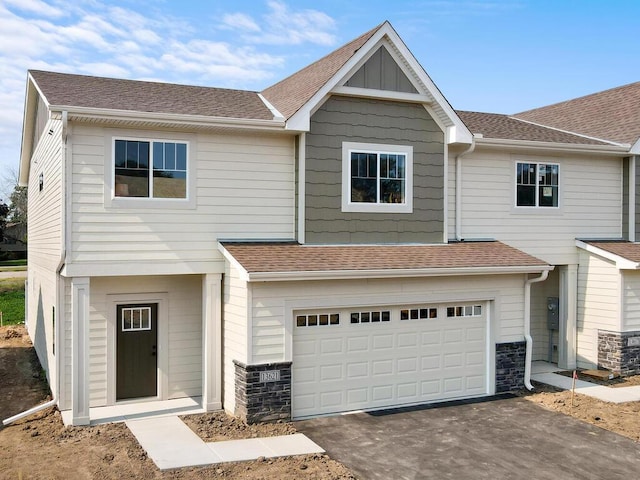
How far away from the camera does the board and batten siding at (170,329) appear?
11.9 m

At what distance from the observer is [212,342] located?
11875 millimetres

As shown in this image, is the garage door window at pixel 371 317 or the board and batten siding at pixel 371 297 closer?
the board and batten siding at pixel 371 297

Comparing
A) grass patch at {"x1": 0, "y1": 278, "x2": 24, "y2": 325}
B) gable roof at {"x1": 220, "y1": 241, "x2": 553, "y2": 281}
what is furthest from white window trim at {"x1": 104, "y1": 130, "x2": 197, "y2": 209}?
grass patch at {"x1": 0, "y1": 278, "x2": 24, "y2": 325}

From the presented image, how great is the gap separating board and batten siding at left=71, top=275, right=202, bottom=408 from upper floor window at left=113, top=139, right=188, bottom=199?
1.92 metres

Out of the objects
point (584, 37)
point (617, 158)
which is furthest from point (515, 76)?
point (617, 158)

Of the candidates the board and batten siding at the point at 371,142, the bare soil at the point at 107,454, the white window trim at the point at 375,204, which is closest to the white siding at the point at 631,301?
the board and batten siding at the point at 371,142

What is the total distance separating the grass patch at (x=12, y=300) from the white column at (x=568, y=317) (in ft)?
67.8

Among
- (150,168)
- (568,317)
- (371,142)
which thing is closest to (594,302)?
(568,317)

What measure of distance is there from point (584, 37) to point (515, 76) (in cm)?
393

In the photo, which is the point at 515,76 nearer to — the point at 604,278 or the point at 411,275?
the point at 604,278

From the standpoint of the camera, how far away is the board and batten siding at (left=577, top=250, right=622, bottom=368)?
14875 millimetres

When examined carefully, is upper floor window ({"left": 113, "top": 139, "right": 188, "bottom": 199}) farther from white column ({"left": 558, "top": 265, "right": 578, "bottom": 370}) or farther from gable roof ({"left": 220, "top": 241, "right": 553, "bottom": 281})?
white column ({"left": 558, "top": 265, "right": 578, "bottom": 370})

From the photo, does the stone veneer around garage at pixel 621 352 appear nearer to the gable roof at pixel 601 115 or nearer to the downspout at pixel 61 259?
the gable roof at pixel 601 115

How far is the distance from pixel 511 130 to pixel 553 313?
4.94m
